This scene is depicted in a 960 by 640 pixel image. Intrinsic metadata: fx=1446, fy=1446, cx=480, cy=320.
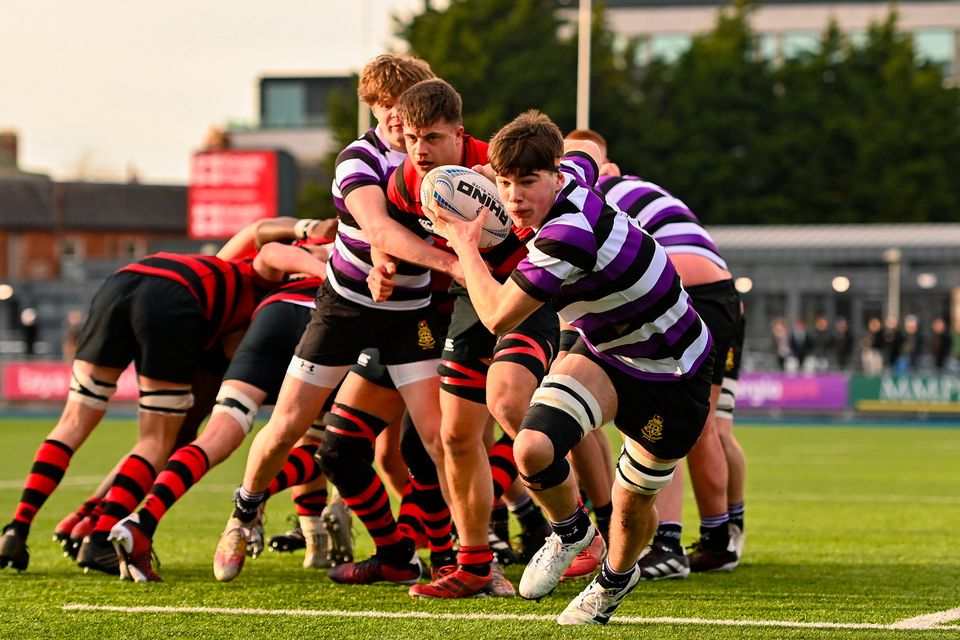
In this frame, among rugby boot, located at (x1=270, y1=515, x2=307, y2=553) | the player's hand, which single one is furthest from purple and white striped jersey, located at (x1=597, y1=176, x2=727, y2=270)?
rugby boot, located at (x1=270, y1=515, x2=307, y2=553)

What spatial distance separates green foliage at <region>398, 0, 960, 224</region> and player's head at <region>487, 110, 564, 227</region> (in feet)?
132

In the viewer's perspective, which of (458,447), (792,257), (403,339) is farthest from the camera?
(792,257)

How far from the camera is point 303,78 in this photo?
197 ft

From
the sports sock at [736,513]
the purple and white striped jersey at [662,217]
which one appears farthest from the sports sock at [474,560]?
the sports sock at [736,513]

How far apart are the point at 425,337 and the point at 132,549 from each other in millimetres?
1530

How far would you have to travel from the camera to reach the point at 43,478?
673 cm

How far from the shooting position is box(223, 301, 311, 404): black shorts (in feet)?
22.1

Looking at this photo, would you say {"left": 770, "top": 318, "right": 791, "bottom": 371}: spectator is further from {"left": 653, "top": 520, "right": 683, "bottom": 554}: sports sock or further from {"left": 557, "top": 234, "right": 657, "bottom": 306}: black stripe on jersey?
{"left": 557, "top": 234, "right": 657, "bottom": 306}: black stripe on jersey

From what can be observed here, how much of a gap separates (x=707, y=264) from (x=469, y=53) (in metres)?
40.0

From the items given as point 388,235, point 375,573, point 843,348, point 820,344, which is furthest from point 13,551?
point 820,344

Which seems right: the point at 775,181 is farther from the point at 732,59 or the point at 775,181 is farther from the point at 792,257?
the point at 792,257

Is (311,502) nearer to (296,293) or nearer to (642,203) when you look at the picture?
(296,293)

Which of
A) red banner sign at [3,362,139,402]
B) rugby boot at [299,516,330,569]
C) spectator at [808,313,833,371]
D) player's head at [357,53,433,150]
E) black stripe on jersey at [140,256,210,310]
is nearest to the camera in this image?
player's head at [357,53,433,150]

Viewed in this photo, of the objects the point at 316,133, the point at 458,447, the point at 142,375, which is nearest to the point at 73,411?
the point at 142,375
